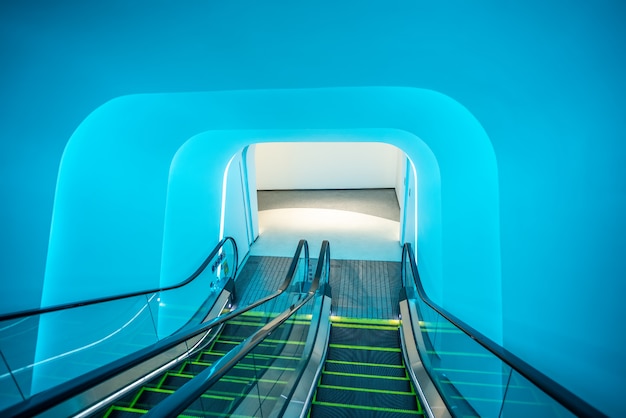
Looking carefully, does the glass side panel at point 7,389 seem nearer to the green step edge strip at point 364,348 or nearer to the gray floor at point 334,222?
the green step edge strip at point 364,348

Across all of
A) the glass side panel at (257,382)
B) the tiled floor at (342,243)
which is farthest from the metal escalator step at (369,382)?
the tiled floor at (342,243)

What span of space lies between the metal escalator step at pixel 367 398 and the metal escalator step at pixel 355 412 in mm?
142

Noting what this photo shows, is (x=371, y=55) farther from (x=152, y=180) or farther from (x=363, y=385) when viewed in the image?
(x=363, y=385)

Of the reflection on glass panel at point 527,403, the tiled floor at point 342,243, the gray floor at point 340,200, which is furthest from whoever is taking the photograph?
the gray floor at point 340,200

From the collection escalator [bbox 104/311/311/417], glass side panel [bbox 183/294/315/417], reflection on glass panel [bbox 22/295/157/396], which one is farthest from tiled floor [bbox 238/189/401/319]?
reflection on glass panel [bbox 22/295/157/396]

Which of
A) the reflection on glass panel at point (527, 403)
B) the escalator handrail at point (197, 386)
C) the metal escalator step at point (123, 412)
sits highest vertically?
the escalator handrail at point (197, 386)

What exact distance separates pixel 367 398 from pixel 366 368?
0.90 m

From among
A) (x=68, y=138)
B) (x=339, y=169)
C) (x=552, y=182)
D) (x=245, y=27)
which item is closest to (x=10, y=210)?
(x=68, y=138)

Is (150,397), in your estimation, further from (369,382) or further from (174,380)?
(369,382)

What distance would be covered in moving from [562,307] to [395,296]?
4.37 meters

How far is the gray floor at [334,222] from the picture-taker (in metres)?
9.10

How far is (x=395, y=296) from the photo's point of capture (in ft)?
23.2

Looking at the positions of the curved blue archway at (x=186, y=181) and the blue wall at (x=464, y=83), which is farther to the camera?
the curved blue archway at (x=186, y=181)

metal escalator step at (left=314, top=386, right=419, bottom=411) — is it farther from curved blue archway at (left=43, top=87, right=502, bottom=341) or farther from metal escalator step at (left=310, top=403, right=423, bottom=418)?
curved blue archway at (left=43, top=87, right=502, bottom=341)
